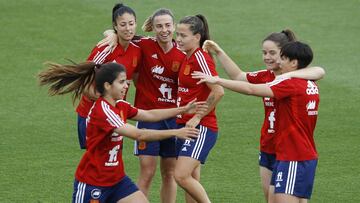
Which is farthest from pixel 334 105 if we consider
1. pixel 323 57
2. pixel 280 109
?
pixel 280 109

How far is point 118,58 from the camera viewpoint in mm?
11180

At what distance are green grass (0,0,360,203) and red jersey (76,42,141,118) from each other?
4.01 feet

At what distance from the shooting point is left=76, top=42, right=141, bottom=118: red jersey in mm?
11133

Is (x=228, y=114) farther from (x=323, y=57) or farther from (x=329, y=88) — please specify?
(x=323, y=57)

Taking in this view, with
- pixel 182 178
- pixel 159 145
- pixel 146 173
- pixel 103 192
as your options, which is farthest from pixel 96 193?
pixel 159 145

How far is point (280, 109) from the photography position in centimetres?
973

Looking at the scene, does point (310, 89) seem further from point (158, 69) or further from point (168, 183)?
point (168, 183)

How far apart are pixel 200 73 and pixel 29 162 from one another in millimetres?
4047

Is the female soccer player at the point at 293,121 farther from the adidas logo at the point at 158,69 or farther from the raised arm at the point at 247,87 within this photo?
the adidas logo at the point at 158,69

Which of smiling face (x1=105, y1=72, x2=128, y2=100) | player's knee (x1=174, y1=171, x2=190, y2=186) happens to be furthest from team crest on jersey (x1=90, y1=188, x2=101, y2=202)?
player's knee (x1=174, y1=171, x2=190, y2=186)

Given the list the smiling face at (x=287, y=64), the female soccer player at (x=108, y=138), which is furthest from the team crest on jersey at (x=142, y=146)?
the smiling face at (x=287, y=64)

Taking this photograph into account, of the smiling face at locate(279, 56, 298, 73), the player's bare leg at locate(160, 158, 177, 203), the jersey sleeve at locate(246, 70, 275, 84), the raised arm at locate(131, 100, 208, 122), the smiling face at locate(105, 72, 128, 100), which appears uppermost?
the smiling face at locate(279, 56, 298, 73)

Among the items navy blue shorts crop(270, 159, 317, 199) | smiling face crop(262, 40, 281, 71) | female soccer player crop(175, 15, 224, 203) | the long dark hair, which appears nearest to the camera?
navy blue shorts crop(270, 159, 317, 199)

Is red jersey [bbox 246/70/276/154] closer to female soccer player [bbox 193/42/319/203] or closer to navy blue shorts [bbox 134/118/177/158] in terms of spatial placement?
female soccer player [bbox 193/42/319/203]
